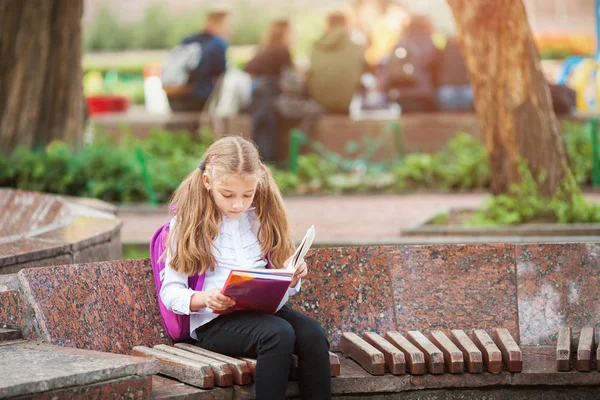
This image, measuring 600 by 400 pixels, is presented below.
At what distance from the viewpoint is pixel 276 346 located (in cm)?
412

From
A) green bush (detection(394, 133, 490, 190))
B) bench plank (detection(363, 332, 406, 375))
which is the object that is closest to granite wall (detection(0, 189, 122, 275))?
bench plank (detection(363, 332, 406, 375))

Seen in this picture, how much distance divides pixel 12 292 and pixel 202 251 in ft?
2.51

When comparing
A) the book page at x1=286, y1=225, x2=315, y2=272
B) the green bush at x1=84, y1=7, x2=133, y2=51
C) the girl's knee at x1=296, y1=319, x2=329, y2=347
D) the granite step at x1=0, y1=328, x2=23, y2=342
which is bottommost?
the girl's knee at x1=296, y1=319, x2=329, y2=347

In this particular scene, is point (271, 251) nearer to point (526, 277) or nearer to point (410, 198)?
point (526, 277)

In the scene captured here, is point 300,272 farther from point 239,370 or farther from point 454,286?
point 454,286

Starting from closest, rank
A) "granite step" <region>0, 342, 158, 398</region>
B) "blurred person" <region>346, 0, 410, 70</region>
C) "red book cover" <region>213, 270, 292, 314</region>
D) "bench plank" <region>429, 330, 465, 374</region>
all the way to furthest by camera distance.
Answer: "granite step" <region>0, 342, 158, 398</region>, "red book cover" <region>213, 270, 292, 314</region>, "bench plank" <region>429, 330, 465, 374</region>, "blurred person" <region>346, 0, 410, 70</region>

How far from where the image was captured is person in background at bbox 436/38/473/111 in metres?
14.6

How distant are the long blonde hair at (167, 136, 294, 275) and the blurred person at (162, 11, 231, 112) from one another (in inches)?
396

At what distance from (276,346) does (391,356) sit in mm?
562

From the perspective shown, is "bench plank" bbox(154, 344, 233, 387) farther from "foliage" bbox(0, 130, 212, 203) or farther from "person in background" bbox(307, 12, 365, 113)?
"person in background" bbox(307, 12, 365, 113)

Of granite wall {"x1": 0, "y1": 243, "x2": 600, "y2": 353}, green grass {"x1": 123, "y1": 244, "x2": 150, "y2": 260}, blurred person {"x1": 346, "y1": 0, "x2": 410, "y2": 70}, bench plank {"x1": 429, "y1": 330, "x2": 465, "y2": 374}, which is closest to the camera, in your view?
bench plank {"x1": 429, "y1": 330, "x2": 465, "y2": 374}

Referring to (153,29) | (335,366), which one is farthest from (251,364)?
(153,29)

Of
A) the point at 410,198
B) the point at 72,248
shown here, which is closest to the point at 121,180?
the point at 410,198

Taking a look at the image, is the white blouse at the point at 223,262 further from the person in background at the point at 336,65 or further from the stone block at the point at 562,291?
the person in background at the point at 336,65
